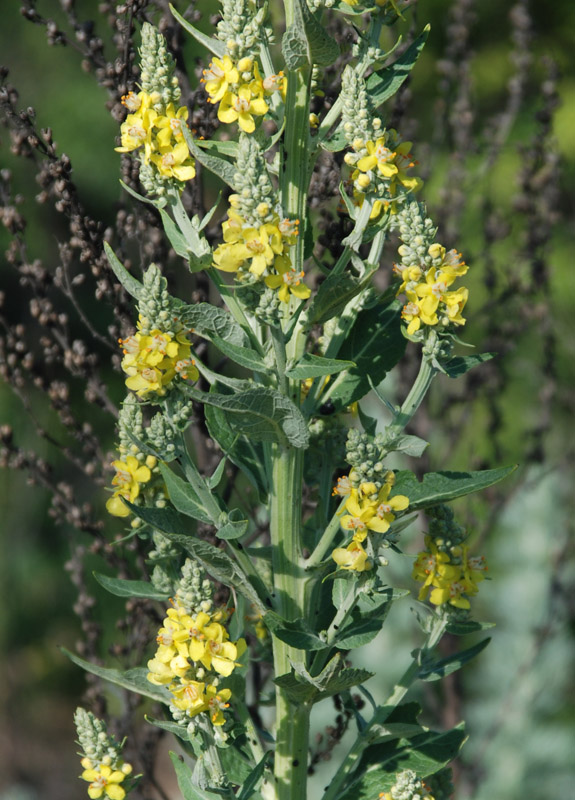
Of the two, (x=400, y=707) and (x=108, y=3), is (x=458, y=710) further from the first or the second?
(x=108, y=3)

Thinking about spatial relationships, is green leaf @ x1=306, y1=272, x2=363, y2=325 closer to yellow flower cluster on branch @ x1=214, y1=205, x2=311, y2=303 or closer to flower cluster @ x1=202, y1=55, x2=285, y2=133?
yellow flower cluster on branch @ x1=214, y1=205, x2=311, y2=303

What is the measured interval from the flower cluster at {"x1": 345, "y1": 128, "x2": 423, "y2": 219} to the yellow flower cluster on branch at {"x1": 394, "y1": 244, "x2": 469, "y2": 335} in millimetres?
96

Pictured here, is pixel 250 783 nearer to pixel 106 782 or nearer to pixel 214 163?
pixel 106 782

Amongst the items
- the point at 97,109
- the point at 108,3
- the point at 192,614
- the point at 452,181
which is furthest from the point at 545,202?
the point at 97,109

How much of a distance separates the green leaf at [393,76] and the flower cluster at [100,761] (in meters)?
1.07

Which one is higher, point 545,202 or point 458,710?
point 545,202

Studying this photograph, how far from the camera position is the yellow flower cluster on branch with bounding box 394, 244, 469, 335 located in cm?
127

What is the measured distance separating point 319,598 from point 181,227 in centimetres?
66

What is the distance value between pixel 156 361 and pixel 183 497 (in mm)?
238

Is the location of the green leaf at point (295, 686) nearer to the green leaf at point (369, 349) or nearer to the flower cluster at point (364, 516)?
the flower cluster at point (364, 516)

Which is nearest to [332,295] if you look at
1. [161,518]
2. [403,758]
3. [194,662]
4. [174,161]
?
[174,161]

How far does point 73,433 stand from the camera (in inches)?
71.2

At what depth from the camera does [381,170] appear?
1.28m

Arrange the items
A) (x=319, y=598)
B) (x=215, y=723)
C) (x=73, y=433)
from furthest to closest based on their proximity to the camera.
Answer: (x=73, y=433) < (x=319, y=598) < (x=215, y=723)
